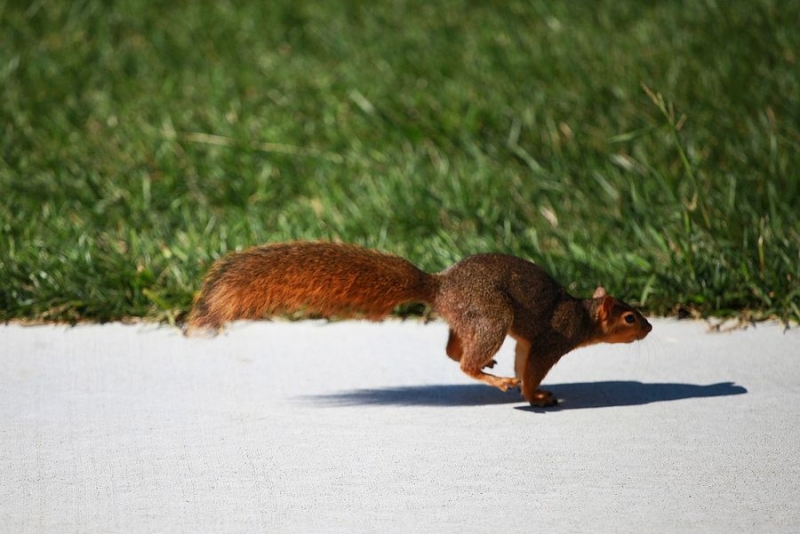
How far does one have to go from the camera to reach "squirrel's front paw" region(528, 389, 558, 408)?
12.4 ft

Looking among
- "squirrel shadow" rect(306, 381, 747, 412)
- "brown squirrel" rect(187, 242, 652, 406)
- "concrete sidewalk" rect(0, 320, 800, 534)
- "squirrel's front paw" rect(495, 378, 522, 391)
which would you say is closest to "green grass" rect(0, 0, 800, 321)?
"concrete sidewalk" rect(0, 320, 800, 534)

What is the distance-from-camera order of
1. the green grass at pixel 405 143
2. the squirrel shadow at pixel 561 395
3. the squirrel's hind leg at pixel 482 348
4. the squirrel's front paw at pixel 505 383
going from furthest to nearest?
the green grass at pixel 405 143 → the squirrel shadow at pixel 561 395 → the squirrel's front paw at pixel 505 383 → the squirrel's hind leg at pixel 482 348

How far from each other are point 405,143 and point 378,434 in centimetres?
308

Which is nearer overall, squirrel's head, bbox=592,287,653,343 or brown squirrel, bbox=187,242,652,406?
brown squirrel, bbox=187,242,652,406

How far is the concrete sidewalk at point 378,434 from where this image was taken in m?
2.94

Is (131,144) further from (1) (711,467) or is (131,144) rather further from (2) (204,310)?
(1) (711,467)

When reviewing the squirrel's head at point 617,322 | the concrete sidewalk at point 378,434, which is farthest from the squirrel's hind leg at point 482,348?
the squirrel's head at point 617,322

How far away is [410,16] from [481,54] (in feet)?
3.27

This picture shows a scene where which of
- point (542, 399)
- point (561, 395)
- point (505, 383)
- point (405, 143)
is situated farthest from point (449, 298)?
point (405, 143)

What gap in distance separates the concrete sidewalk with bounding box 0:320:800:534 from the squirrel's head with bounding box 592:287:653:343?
20 cm

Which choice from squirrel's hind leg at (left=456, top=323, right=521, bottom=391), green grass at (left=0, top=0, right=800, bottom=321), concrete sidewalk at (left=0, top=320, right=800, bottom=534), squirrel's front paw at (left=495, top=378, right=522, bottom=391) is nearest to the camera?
concrete sidewalk at (left=0, top=320, right=800, bottom=534)

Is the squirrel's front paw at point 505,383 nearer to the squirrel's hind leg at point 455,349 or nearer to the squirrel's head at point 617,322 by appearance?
the squirrel's hind leg at point 455,349

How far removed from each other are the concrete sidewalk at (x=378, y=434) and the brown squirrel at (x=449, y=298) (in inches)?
7.6

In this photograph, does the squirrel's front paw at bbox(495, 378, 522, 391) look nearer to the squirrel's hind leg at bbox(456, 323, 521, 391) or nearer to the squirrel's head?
the squirrel's hind leg at bbox(456, 323, 521, 391)
